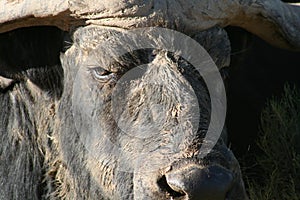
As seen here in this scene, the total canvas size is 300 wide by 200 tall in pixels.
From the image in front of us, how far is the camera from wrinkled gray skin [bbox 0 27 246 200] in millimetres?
4500

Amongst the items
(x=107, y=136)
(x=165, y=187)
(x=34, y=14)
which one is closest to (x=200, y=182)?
(x=165, y=187)

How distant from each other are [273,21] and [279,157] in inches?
53.3

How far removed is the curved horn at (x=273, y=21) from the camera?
525 cm

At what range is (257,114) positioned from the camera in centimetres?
690

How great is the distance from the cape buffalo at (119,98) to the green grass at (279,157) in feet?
3.27

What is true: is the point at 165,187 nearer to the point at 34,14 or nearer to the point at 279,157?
the point at 34,14

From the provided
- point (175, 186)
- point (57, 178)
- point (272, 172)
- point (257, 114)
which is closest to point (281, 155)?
point (272, 172)

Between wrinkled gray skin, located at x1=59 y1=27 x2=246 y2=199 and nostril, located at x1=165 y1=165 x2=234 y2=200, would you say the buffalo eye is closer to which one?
wrinkled gray skin, located at x1=59 y1=27 x2=246 y2=199

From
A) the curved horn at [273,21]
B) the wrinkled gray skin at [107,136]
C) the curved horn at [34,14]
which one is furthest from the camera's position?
the curved horn at [273,21]

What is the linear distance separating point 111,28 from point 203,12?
1.69ft

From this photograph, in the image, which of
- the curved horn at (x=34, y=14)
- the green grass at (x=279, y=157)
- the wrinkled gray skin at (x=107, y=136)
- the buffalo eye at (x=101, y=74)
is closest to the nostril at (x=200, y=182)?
the wrinkled gray skin at (x=107, y=136)

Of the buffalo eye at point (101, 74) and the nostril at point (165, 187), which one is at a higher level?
the buffalo eye at point (101, 74)

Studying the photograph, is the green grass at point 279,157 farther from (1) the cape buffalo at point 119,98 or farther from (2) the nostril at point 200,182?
(2) the nostril at point 200,182

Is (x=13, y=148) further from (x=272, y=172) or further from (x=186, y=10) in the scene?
(x=272, y=172)
